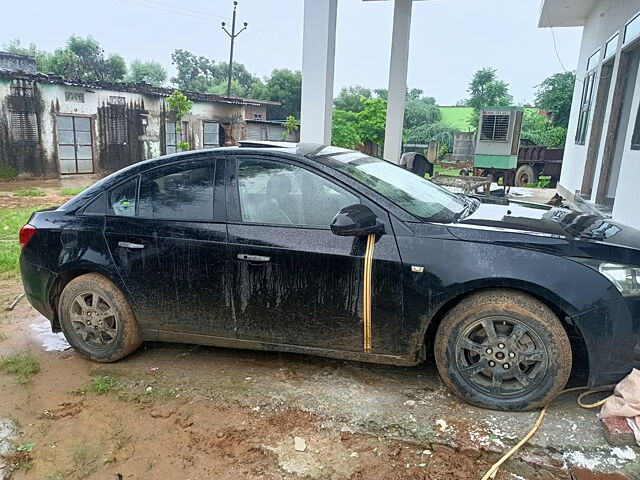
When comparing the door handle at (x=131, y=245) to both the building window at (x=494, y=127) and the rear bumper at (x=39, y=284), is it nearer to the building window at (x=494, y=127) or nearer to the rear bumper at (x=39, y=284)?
the rear bumper at (x=39, y=284)

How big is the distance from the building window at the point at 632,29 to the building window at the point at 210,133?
57.1 feet

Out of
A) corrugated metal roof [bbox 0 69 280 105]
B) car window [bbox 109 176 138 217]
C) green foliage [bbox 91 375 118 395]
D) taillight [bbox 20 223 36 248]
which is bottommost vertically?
green foliage [bbox 91 375 118 395]

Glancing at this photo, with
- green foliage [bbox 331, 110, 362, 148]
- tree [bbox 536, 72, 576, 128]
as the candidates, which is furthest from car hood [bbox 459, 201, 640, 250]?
tree [bbox 536, 72, 576, 128]

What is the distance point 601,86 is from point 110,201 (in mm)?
9599

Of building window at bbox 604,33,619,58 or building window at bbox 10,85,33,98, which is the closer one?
building window at bbox 604,33,619,58

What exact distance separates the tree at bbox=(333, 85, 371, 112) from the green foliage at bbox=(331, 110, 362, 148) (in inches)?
276

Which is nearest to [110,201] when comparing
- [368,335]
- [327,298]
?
[327,298]

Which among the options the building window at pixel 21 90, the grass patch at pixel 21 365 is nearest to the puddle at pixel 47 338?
the grass patch at pixel 21 365

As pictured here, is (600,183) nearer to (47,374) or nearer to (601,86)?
(601,86)

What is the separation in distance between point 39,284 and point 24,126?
15843 millimetres

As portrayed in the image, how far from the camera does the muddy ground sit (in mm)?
2398

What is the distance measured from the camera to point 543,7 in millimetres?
11195

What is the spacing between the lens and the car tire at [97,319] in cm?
341

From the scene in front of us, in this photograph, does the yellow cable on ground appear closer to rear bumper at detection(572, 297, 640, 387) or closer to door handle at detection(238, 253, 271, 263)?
rear bumper at detection(572, 297, 640, 387)
